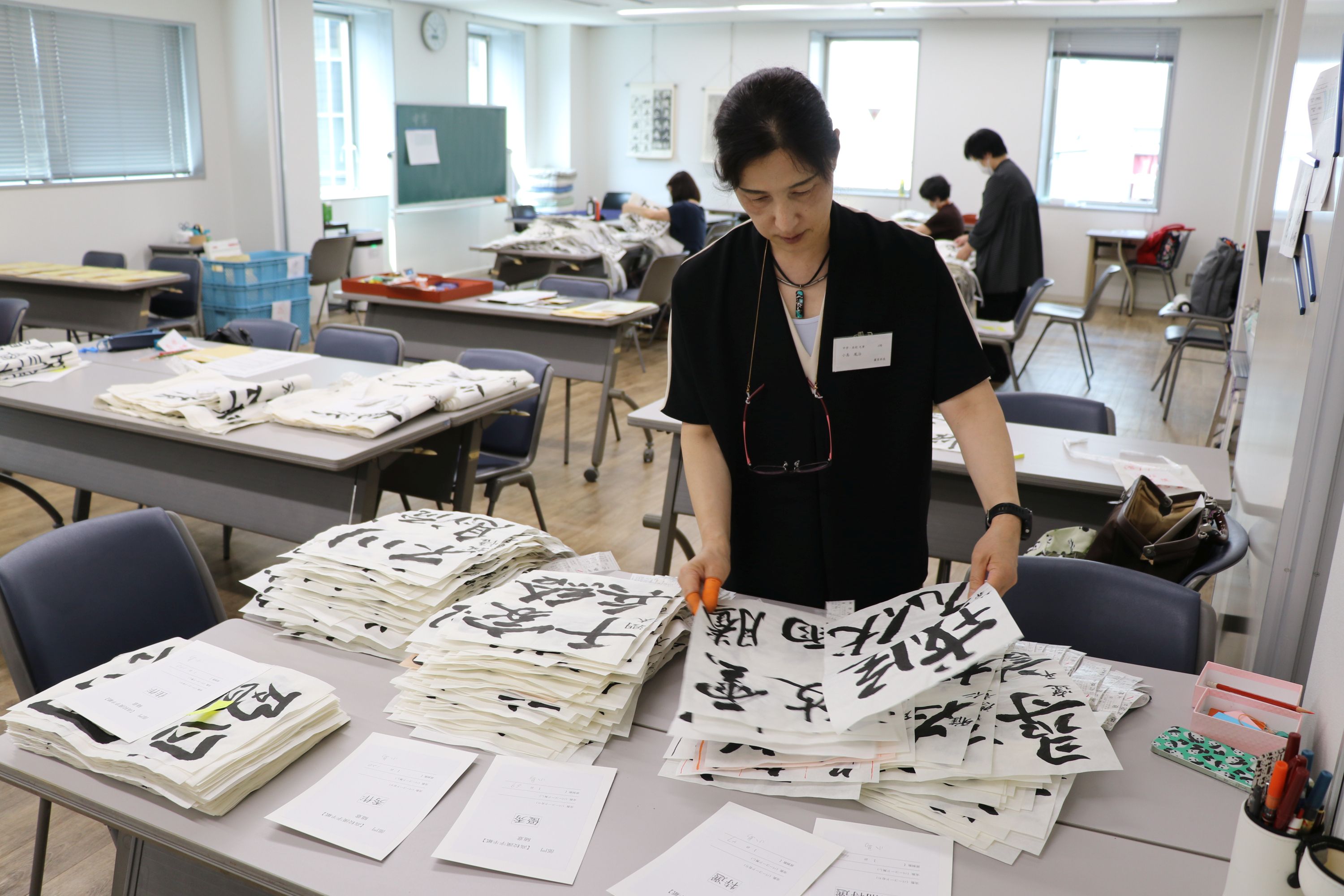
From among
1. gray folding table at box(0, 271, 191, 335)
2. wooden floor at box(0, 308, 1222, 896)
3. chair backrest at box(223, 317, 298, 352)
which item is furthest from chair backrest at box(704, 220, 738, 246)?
chair backrest at box(223, 317, 298, 352)

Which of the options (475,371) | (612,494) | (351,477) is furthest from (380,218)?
(351,477)

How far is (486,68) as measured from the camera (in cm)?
1072

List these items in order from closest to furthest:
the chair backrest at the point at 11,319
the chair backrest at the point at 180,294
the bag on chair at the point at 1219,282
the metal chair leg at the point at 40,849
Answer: the metal chair leg at the point at 40,849 → the chair backrest at the point at 11,319 → the chair backrest at the point at 180,294 → the bag on chair at the point at 1219,282

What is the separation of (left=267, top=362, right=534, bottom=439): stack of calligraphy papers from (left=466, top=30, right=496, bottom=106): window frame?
770 centimetres

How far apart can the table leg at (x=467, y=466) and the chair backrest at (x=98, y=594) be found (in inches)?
47.2

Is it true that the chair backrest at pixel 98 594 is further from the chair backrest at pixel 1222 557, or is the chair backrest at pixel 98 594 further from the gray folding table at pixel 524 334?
the gray folding table at pixel 524 334

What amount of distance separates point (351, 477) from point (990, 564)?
1846 mm

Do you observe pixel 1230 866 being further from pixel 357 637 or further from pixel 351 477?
pixel 351 477

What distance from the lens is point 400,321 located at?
502 cm

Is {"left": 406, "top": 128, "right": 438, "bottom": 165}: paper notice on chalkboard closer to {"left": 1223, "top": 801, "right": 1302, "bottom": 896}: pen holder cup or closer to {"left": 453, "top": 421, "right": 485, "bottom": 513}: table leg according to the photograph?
{"left": 453, "top": 421, "right": 485, "bottom": 513}: table leg

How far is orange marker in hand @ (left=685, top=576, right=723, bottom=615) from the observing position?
127 cm

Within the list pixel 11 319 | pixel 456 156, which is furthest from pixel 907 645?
pixel 456 156

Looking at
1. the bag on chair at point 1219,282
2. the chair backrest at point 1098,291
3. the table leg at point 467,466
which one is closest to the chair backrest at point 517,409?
the table leg at point 467,466

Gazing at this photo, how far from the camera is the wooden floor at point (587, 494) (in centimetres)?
210
